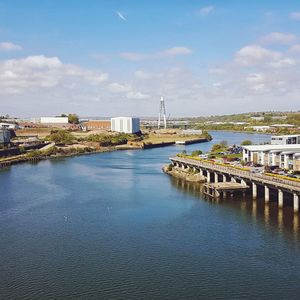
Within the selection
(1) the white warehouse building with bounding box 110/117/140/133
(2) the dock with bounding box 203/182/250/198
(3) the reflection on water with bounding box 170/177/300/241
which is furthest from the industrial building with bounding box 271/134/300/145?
(1) the white warehouse building with bounding box 110/117/140/133

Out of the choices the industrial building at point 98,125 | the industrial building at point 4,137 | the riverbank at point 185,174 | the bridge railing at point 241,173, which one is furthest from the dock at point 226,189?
the industrial building at point 98,125

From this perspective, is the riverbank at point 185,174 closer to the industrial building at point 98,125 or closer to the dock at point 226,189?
the dock at point 226,189

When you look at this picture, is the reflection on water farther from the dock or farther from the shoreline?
the shoreline

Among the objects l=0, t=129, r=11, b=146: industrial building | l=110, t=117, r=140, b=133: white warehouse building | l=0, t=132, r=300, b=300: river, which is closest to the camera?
l=0, t=132, r=300, b=300: river

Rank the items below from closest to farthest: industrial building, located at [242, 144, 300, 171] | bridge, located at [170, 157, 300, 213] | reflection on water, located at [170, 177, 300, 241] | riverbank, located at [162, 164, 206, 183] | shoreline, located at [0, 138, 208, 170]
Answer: reflection on water, located at [170, 177, 300, 241] < bridge, located at [170, 157, 300, 213] < industrial building, located at [242, 144, 300, 171] < riverbank, located at [162, 164, 206, 183] < shoreline, located at [0, 138, 208, 170]

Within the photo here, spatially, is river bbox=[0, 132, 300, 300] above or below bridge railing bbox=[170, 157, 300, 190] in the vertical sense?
below

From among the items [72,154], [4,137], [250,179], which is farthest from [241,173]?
[4,137]

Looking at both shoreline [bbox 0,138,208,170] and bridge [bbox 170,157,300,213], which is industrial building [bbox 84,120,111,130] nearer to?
shoreline [bbox 0,138,208,170]

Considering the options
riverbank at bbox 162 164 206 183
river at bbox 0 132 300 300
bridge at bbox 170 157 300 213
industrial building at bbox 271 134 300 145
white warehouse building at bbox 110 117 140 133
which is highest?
white warehouse building at bbox 110 117 140 133

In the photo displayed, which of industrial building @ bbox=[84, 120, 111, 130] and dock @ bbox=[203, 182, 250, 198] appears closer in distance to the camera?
dock @ bbox=[203, 182, 250, 198]
